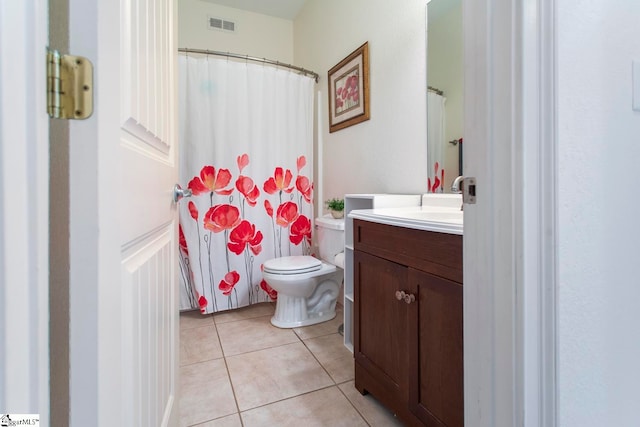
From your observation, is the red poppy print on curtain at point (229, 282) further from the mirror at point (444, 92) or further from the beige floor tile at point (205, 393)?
the mirror at point (444, 92)

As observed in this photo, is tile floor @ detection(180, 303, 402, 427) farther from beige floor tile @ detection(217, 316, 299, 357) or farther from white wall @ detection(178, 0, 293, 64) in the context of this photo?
white wall @ detection(178, 0, 293, 64)

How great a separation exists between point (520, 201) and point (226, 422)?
1.33 m

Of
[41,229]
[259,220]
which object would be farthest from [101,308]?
[259,220]

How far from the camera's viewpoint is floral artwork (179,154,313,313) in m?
2.16

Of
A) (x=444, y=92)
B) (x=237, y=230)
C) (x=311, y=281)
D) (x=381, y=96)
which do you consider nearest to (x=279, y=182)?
(x=237, y=230)

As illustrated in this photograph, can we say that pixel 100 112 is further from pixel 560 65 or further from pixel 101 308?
pixel 560 65

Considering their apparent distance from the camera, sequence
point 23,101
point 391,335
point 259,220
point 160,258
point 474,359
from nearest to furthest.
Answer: point 23,101
point 474,359
point 160,258
point 391,335
point 259,220

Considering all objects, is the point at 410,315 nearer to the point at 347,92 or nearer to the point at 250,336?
the point at 250,336

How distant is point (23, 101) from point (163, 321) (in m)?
0.67

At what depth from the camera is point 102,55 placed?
0.39 m

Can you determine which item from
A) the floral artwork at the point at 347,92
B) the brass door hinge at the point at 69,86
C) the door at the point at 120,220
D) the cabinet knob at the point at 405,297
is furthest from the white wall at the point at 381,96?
the brass door hinge at the point at 69,86

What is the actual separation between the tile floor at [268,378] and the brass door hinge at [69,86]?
128cm

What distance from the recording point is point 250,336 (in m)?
1.95

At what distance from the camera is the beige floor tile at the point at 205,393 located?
1262 mm
